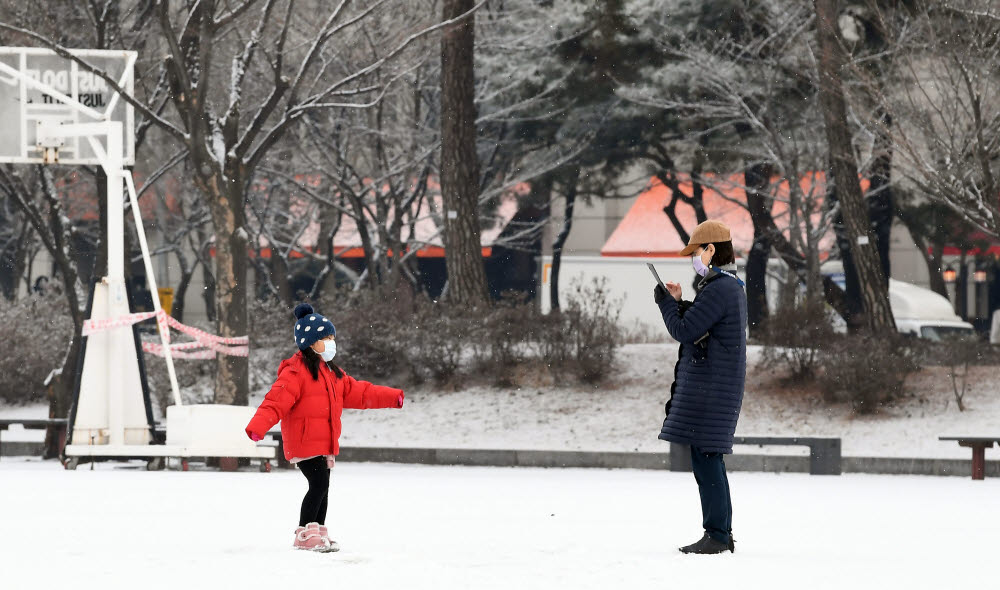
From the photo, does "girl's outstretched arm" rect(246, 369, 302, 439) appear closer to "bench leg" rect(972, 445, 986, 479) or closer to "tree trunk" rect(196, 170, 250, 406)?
"bench leg" rect(972, 445, 986, 479)

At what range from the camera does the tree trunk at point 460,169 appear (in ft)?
67.0

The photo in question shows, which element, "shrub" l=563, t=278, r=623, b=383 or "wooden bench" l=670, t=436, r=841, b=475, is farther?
"shrub" l=563, t=278, r=623, b=383

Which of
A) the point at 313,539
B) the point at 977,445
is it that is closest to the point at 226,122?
the point at 977,445

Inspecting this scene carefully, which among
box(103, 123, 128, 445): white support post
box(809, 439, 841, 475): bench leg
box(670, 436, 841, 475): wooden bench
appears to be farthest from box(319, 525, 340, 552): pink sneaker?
box(809, 439, 841, 475): bench leg

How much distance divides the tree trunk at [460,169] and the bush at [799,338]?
4108 mm

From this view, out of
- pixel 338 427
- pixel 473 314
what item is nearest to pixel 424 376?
pixel 473 314

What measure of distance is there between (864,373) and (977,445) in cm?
317

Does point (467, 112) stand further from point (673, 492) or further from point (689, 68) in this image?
point (673, 492)

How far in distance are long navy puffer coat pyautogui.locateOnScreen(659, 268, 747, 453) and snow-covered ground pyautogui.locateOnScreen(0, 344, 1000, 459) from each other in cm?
866

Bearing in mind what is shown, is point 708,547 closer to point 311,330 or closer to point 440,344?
point 311,330

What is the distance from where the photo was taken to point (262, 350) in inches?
773

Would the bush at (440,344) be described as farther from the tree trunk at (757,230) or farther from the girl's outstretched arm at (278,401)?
the girl's outstretched arm at (278,401)

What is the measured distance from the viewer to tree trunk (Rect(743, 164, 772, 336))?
89.9 ft

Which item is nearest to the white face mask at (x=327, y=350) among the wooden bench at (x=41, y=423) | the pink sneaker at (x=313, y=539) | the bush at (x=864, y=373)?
the pink sneaker at (x=313, y=539)
